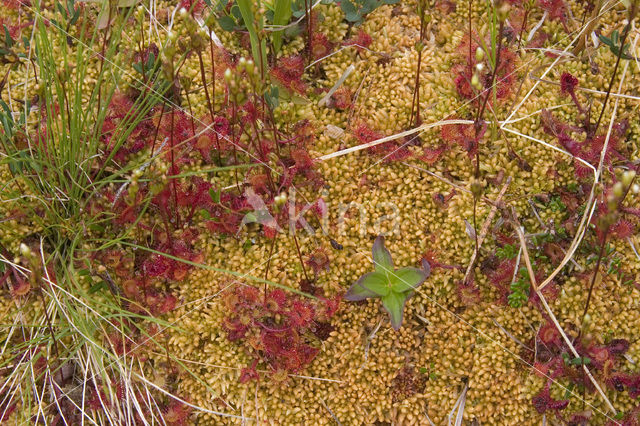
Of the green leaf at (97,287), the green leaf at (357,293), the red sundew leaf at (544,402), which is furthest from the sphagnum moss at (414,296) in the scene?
the green leaf at (97,287)

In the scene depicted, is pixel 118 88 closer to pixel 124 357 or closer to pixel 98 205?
pixel 98 205

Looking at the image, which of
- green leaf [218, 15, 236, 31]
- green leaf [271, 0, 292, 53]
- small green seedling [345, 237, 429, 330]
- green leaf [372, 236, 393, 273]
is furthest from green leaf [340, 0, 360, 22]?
small green seedling [345, 237, 429, 330]

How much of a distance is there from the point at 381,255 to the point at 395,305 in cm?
24

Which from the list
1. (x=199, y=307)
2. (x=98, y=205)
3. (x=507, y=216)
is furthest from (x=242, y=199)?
(x=507, y=216)

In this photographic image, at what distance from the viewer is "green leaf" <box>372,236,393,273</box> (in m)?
2.37

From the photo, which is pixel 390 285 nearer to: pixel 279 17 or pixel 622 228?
pixel 622 228

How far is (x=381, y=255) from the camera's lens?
7.83 ft

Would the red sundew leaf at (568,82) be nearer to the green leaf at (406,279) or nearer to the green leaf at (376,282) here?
the green leaf at (406,279)

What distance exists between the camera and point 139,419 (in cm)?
234

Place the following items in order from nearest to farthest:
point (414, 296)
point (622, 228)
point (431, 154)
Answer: point (622, 228) < point (414, 296) < point (431, 154)

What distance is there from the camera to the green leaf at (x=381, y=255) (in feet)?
7.77

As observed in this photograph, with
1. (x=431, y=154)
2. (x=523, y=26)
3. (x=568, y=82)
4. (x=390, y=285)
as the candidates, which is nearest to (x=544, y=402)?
(x=390, y=285)

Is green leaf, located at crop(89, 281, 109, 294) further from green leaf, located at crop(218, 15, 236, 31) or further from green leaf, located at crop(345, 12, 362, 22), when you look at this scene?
green leaf, located at crop(345, 12, 362, 22)

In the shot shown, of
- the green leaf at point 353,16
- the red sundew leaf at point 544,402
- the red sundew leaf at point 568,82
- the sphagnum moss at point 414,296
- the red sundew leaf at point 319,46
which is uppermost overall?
the green leaf at point 353,16
